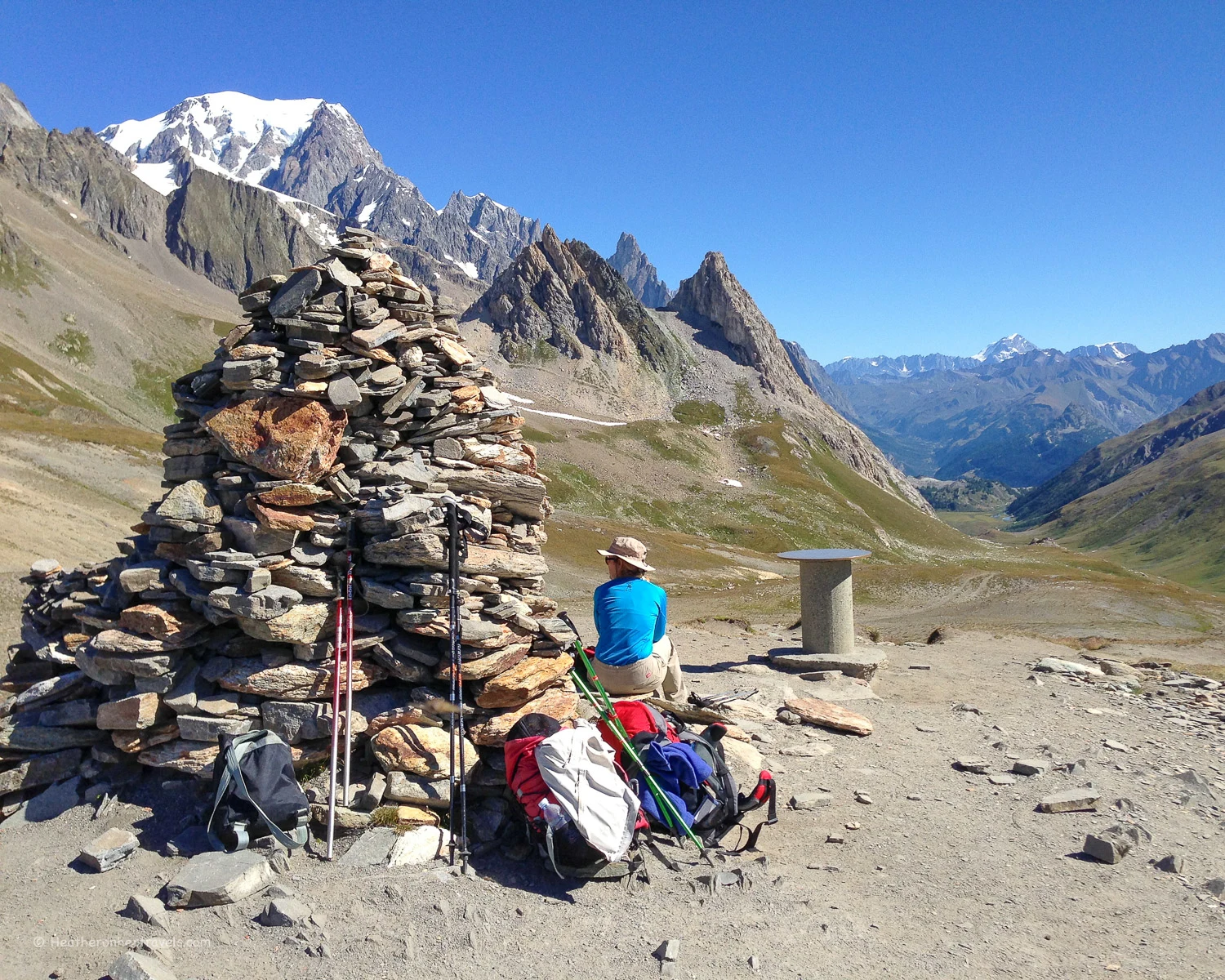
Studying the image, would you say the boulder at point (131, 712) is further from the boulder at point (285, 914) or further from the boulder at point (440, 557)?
the boulder at point (285, 914)

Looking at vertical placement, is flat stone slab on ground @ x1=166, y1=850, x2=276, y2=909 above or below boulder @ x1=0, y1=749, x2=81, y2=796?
below

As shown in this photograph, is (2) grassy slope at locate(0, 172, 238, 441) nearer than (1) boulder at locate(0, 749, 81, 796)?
No

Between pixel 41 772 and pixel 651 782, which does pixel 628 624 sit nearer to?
pixel 651 782

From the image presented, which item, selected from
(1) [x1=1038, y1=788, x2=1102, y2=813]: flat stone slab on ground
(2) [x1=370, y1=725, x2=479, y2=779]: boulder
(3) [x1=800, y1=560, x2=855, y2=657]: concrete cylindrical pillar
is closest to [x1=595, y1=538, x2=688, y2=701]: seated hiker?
(2) [x1=370, y1=725, x2=479, y2=779]: boulder

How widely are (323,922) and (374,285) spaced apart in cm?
869

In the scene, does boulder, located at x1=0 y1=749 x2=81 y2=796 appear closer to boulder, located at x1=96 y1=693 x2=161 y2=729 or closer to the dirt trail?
the dirt trail

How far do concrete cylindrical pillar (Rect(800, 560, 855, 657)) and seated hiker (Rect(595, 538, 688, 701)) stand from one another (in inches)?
337

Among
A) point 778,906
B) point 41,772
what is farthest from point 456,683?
point 41,772

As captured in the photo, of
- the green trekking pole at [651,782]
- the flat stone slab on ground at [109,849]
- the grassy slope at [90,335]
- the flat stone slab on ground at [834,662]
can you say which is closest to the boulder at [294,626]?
the flat stone slab on ground at [109,849]

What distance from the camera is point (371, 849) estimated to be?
8.98 metres

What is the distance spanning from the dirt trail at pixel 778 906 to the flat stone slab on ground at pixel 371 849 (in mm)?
227

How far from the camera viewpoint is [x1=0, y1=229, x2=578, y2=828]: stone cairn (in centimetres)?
1007

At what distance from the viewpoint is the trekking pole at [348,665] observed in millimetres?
9641

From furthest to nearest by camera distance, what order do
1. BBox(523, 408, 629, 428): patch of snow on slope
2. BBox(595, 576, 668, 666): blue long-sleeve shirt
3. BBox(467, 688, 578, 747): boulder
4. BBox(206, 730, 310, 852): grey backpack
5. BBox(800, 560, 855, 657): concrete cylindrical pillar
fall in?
BBox(523, 408, 629, 428): patch of snow on slope
BBox(800, 560, 855, 657): concrete cylindrical pillar
BBox(595, 576, 668, 666): blue long-sleeve shirt
BBox(467, 688, 578, 747): boulder
BBox(206, 730, 310, 852): grey backpack
